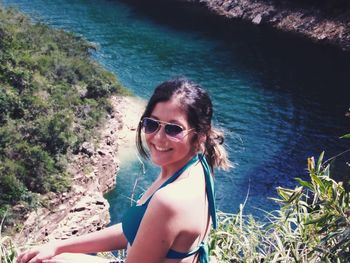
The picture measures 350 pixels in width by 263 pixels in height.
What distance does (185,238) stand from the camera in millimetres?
2148

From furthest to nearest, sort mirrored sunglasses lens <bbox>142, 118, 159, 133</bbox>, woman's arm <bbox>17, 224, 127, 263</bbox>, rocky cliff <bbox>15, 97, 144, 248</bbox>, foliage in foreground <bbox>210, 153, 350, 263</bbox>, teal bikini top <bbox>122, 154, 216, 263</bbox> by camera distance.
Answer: rocky cliff <bbox>15, 97, 144, 248</bbox>
foliage in foreground <bbox>210, 153, 350, 263</bbox>
woman's arm <bbox>17, 224, 127, 263</bbox>
mirrored sunglasses lens <bbox>142, 118, 159, 133</bbox>
teal bikini top <bbox>122, 154, 216, 263</bbox>

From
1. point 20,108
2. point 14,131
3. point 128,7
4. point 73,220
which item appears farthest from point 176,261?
point 128,7

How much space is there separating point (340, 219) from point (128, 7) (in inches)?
1463

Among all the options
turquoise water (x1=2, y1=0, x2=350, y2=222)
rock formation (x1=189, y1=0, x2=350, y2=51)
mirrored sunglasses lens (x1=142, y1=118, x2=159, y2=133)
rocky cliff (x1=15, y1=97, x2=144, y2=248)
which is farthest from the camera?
rock formation (x1=189, y1=0, x2=350, y2=51)

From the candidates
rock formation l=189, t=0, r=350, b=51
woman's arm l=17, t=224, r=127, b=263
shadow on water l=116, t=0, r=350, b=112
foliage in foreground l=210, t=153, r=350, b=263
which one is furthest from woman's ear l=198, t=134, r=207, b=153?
rock formation l=189, t=0, r=350, b=51

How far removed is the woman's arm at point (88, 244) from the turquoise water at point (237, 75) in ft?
44.1

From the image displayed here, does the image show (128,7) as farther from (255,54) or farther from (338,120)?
(338,120)

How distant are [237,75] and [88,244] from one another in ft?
82.7

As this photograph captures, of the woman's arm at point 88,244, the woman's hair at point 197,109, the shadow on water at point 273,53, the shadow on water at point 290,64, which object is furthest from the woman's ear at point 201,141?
the shadow on water at point 273,53

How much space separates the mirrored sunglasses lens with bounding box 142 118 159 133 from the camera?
8.01 ft

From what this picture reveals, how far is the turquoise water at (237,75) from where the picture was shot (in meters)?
18.7

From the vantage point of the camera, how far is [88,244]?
268 cm

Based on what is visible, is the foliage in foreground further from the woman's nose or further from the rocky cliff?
the rocky cliff

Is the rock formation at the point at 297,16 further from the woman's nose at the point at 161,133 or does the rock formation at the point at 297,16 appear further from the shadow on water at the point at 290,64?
the woman's nose at the point at 161,133
